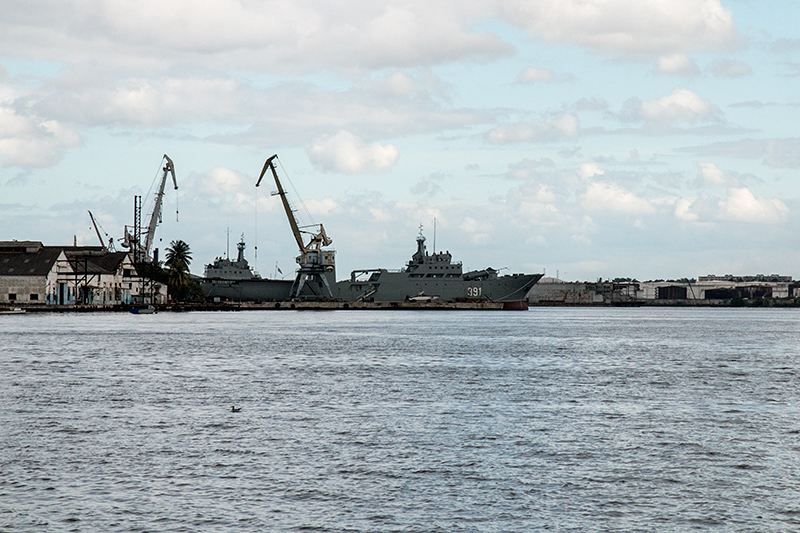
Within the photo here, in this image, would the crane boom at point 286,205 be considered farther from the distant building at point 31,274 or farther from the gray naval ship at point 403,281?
the distant building at point 31,274

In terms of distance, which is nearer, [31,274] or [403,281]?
[31,274]

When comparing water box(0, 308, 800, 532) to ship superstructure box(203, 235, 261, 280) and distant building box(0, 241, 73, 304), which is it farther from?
ship superstructure box(203, 235, 261, 280)

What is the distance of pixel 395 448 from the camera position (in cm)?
1745

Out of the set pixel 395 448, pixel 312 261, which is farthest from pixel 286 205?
pixel 395 448

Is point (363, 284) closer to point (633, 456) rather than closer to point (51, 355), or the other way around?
point (51, 355)

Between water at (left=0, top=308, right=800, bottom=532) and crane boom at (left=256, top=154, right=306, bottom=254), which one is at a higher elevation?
crane boom at (left=256, top=154, right=306, bottom=254)

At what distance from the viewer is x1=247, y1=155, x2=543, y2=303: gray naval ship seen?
149 meters

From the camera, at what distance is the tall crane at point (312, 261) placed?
481 feet

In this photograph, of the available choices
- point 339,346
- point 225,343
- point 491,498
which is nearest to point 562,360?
point 339,346

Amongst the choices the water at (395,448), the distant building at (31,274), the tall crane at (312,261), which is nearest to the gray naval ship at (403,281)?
the tall crane at (312,261)

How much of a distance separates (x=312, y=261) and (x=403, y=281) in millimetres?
16628

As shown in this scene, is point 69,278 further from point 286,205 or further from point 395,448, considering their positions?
point 395,448

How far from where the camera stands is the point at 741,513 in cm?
1268

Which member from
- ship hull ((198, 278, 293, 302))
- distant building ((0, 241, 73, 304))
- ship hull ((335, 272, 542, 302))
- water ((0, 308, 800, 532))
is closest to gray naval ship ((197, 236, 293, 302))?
ship hull ((198, 278, 293, 302))
